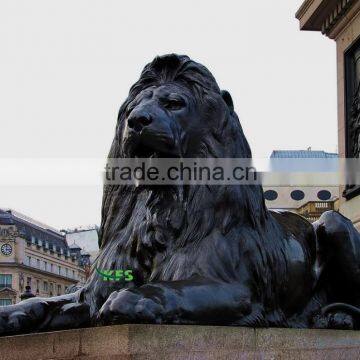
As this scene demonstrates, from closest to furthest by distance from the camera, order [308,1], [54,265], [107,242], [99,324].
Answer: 1. [99,324]
2. [107,242]
3. [308,1]
4. [54,265]

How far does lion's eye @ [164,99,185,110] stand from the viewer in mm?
5094

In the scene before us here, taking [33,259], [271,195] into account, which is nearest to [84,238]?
[33,259]

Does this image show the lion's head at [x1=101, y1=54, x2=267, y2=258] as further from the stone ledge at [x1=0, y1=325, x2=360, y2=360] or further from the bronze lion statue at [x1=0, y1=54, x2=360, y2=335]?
the stone ledge at [x1=0, y1=325, x2=360, y2=360]

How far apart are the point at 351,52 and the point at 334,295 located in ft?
35.6

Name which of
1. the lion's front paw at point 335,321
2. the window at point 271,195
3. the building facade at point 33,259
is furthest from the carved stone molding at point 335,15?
the building facade at point 33,259

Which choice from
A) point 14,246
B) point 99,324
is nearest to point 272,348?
point 99,324

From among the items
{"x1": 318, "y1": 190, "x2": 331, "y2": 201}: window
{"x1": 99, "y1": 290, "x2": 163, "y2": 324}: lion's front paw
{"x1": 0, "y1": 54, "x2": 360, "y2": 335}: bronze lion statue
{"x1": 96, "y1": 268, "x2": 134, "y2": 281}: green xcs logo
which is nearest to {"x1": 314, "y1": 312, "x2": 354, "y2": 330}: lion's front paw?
{"x1": 0, "y1": 54, "x2": 360, "y2": 335}: bronze lion statue

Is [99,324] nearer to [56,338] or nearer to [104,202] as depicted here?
[56,338]

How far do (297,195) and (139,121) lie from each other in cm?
7674

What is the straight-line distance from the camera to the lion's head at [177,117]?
4.89m

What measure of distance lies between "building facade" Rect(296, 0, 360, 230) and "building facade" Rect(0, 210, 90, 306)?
7334cm

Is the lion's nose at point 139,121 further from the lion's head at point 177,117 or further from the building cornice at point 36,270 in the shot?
the building cornice at point 36,270

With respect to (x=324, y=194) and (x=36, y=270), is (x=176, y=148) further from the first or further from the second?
(x=36, y=270)

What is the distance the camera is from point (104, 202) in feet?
18.0
